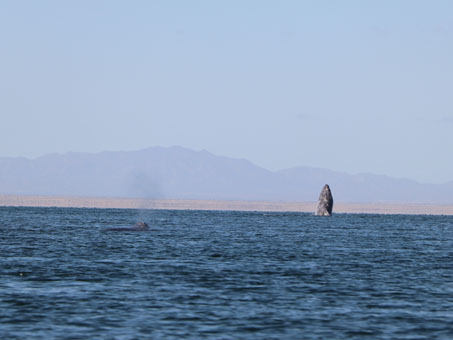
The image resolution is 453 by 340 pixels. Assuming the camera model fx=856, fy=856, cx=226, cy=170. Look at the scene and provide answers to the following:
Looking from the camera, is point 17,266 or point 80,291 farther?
point 17,266

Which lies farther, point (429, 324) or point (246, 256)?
point (246, 256)

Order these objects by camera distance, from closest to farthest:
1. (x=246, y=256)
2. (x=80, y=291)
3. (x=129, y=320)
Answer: (x=129, y=320), (x=80, y=291), (x=246, y=256)

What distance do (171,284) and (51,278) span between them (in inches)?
253

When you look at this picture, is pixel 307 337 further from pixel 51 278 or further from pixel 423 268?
pixel 423 268

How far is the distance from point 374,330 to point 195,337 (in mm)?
6235

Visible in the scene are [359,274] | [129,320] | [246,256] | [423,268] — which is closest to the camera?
[129,320]

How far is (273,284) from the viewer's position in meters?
42.2

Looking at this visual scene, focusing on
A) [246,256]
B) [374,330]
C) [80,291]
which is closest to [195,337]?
[374,330]

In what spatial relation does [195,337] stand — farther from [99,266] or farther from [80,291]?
[99,266]

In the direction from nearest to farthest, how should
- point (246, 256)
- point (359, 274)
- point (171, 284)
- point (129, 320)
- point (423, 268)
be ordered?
point (129, 320) → point (171, 284) → point (359, 274) → point (423, 268) → point (246, 256)

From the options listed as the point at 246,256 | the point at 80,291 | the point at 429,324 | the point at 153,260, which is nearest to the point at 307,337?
the point at 429,324

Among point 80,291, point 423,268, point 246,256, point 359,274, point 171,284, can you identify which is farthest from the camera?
point 246,256

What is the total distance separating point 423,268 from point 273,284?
49.2 feet

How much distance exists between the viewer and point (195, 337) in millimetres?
27750
